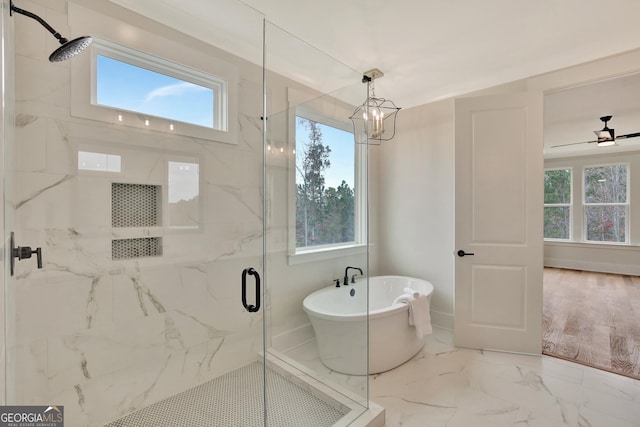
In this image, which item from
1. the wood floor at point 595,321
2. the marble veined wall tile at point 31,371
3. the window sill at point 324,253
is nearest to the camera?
the marble veined wall tile at point 31,371

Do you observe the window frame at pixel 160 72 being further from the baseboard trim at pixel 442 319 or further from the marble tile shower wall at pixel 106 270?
the baseboard trim at pixel 442 319

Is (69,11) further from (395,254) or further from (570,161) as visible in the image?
(570,161)

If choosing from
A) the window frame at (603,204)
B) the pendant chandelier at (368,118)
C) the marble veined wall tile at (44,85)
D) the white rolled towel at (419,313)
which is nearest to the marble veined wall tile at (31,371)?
the marble veined wall tile at (44,85)

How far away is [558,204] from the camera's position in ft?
20.5

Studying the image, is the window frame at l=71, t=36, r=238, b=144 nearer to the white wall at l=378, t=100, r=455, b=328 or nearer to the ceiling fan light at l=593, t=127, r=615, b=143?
the white wall at l=378, t=100, r=455, b=328

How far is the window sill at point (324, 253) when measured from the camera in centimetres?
256

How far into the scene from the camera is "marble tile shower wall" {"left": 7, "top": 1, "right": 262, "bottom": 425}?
149 cm

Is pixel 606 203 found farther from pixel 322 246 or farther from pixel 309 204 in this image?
pixel 309 204

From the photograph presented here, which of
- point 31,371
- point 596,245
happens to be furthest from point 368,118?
point 596,245

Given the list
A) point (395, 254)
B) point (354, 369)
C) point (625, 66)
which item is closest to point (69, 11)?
point (354, 369)

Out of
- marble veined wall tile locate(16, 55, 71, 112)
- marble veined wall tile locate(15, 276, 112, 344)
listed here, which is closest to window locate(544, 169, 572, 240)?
marble veined wall tile locate(15, 276, 112, 344)

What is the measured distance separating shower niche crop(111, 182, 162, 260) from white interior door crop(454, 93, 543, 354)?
2.52 meters

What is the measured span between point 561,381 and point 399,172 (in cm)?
235

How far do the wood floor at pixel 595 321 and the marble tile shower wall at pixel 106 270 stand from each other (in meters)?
2.86
